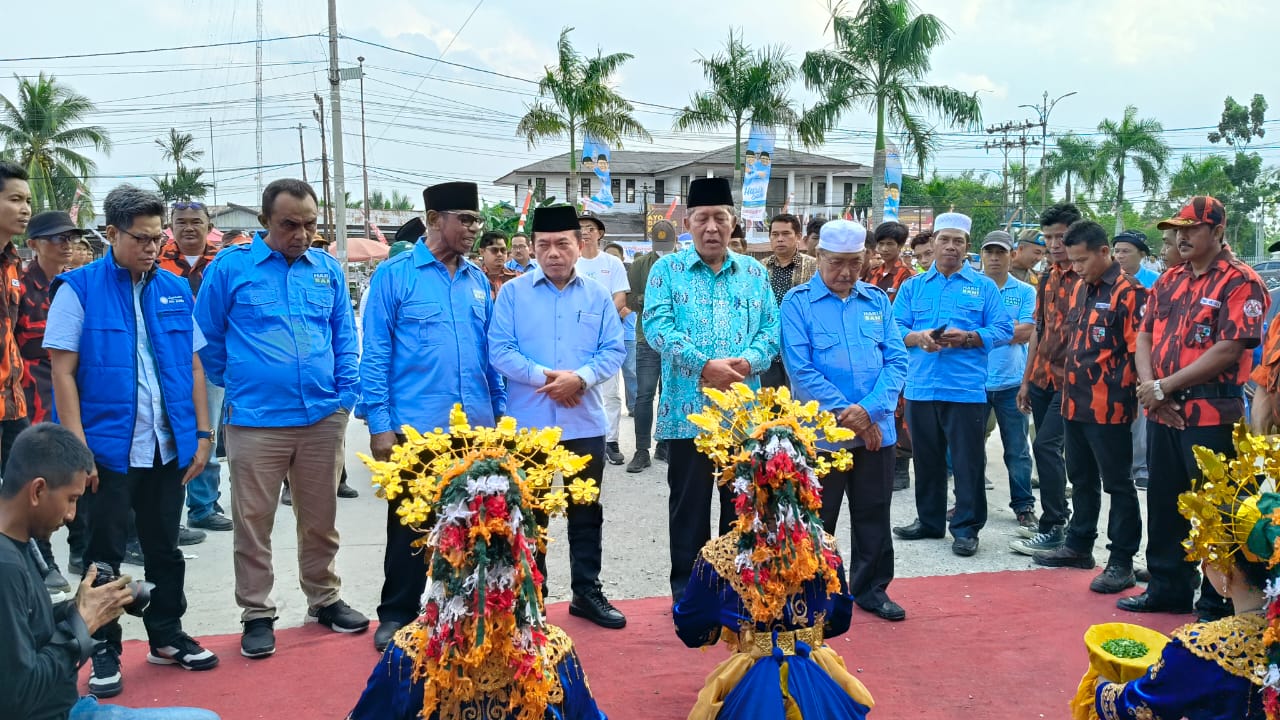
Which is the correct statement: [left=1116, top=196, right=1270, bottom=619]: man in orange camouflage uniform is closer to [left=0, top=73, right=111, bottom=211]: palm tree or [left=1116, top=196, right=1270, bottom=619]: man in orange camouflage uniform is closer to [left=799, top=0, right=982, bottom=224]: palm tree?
[left=799, top=0, right=982, bottom=224]: palm tree

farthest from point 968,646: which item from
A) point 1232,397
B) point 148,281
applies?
point 148,281

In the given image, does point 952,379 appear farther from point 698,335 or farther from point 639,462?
point 639,462

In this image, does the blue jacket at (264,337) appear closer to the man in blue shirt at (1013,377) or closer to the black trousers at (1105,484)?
the black trousers at (1105,484)

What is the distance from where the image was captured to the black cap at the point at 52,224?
576cm

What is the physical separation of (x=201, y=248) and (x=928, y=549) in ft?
21.0

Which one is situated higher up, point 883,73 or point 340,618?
point 883,73

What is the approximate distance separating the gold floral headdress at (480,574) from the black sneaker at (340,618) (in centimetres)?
234

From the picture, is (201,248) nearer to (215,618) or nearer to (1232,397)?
(215,618)

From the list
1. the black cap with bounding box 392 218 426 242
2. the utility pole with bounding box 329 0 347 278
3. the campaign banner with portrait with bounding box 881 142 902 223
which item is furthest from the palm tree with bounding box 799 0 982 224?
the black cap with bounding box 392 218 426 242

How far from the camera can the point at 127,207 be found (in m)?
4.30

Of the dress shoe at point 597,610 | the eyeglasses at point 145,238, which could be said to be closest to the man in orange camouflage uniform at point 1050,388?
the dress shoe at point 597,610

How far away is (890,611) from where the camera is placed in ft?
17.3

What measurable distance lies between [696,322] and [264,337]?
2.29 m

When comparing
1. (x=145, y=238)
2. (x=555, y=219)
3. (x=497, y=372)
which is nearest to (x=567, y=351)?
(x=497, y=372)
